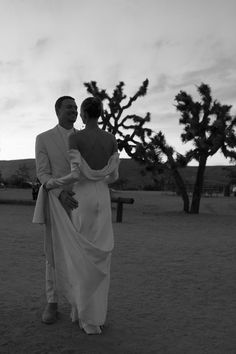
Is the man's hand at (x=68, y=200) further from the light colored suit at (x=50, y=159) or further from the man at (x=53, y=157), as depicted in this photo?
the light colored suit at (x=50, y=159)

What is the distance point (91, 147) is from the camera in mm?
3207

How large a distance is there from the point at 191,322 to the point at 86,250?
3.52 ft

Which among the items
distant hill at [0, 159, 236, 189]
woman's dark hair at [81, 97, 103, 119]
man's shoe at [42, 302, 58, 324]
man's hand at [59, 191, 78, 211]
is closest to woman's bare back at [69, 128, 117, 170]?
woman's dark hair at [81, 97, 103, 119]

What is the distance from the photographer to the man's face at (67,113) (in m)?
3.48

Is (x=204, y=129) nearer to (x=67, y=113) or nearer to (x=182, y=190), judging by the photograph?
(x=182, y=190)

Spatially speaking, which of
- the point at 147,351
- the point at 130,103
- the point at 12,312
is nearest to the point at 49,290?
the point at 12,312

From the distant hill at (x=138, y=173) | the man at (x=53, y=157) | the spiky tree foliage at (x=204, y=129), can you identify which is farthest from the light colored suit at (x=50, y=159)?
the distant hill at (x=138, y=173)

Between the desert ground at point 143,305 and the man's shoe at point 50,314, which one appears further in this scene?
the man's shoe at point 50,314

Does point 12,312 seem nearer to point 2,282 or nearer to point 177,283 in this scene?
point 2,282

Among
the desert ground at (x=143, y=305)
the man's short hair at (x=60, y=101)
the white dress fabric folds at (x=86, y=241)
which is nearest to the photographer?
the desert ground at (x=143, y=305)

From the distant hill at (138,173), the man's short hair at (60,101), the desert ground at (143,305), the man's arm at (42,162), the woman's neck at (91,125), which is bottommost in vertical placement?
the desert ground at (143,305)

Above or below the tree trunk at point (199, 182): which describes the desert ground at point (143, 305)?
below

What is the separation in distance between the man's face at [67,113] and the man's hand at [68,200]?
61 cm

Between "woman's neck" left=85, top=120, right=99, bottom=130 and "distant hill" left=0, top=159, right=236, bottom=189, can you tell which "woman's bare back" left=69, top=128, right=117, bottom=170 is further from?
"distant hill" left=0, top=159, right=236, bottom=189
